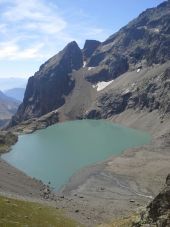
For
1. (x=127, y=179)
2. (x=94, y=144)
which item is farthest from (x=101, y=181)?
(x=94, y=144)

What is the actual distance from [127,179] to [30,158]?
62.8 meters

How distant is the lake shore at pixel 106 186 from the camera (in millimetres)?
84881

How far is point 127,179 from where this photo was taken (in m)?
120

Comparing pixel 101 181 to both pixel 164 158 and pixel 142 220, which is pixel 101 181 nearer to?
pixel 164 158

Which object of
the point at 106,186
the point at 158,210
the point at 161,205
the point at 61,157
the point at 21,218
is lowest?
the point at 21,218

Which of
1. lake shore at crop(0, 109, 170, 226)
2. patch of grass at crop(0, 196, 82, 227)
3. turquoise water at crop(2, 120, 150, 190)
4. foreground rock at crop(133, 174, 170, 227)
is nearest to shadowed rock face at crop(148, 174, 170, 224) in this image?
foreground rock at crop(133, 174, 170, 227)

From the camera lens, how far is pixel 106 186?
4473 inches

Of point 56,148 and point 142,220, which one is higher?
point 56,148

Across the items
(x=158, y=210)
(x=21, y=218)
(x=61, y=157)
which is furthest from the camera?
(x=61, y=157)

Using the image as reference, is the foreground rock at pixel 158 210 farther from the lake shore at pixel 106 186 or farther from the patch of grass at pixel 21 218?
the lake shore at pixel 106 186

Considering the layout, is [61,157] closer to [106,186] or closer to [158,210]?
[106,186]

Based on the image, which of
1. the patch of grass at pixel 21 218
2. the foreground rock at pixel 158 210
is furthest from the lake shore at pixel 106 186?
the foreground rock at pixel 158 210

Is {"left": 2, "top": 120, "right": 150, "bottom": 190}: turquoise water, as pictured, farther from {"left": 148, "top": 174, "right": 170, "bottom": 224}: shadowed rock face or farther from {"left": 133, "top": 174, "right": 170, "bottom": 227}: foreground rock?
{"left": 148, "top": 174, "right": 170, "bottom": 224}: shadowed rock face

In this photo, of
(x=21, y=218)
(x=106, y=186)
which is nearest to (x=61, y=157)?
(x=106, y=186)
